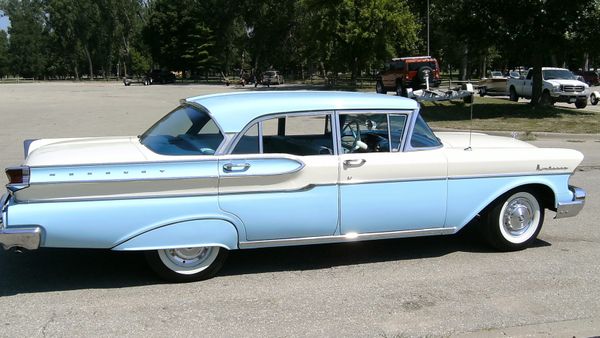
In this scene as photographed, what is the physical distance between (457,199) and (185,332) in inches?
105

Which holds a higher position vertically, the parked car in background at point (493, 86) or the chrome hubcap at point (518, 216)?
the parked car in background at point (493, 86)

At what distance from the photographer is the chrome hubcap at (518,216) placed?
17.5 ft

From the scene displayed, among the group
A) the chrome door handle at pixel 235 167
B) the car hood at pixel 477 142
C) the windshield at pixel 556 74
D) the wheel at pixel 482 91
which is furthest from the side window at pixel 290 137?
the wheel at pixel 482 91

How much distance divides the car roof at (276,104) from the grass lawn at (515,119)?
11.8m

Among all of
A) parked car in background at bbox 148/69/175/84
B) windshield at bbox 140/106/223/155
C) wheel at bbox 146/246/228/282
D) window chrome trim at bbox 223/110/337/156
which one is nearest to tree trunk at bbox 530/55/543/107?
window chrome trim at bbox 223/110/337/156

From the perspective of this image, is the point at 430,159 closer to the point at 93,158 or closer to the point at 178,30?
the point at 93,158

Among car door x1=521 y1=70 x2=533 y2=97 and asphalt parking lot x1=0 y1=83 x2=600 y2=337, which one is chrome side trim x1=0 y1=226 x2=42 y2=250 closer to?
asphalt parking lot x1=0 y1=83 x2=600 y2=337

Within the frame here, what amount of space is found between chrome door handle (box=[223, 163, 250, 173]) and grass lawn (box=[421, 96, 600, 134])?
12.9 metres

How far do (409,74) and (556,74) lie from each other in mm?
9115

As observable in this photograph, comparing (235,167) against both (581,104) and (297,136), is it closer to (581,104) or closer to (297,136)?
(297,136)

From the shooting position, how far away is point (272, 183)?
4.50 metres

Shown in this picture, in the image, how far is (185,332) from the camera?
3.75 metres

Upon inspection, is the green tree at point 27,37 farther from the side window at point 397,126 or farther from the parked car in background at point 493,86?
the side window at point 397,126

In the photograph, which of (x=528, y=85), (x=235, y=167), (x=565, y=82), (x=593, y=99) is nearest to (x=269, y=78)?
(x=528, y=85)
